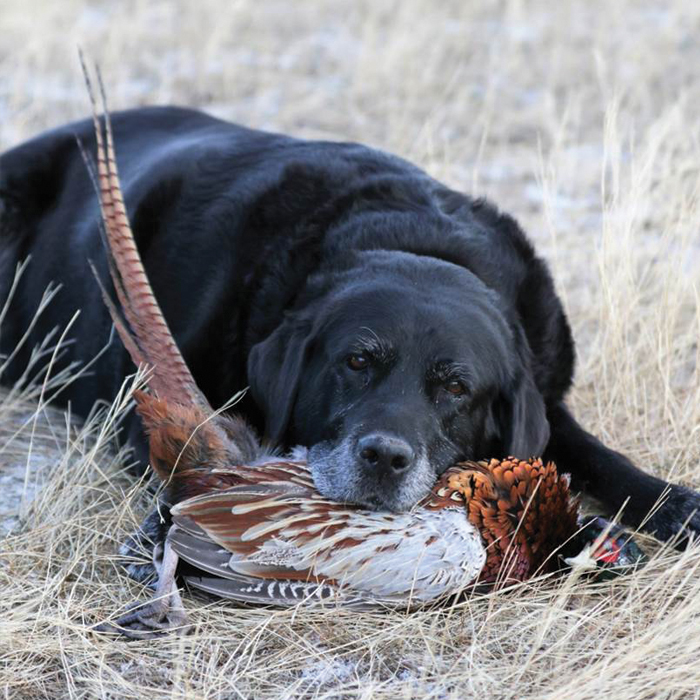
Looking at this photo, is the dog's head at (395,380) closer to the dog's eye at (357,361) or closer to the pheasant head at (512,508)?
the dog's eye at (357,361)

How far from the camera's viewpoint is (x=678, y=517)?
353 centimetres

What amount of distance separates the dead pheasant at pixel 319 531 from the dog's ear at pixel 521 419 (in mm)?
231

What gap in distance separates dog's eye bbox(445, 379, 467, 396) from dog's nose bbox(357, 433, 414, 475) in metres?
0.29

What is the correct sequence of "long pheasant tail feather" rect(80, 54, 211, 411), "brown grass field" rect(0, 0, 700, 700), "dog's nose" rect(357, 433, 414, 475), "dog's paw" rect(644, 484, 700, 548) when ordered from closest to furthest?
"brown grass field" rect(0, 0, 700, 700) → "dog's nose" rect(357, 433, 414, 475) → "long pheasant tail feather" rect(80, 54, 211, 411) → "dog's paw" rect(644, 484, 700, 548)

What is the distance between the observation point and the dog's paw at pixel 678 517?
11.4ft

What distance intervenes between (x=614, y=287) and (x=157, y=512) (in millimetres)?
2131

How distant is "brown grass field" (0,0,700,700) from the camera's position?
2.80 metres

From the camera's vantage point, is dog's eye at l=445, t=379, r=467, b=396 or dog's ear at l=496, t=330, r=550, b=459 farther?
dog's ear at l=496, t=330, r=550, b=459

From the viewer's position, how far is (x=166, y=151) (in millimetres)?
4727

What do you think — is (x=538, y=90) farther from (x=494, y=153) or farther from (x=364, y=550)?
(x=364, y=550)

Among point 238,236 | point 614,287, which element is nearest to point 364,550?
point 238,236

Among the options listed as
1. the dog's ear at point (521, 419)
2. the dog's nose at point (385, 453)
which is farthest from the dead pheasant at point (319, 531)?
the dog's ear at point (521, 419)

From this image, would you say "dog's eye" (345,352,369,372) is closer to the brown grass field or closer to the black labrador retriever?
the black labrador retriever

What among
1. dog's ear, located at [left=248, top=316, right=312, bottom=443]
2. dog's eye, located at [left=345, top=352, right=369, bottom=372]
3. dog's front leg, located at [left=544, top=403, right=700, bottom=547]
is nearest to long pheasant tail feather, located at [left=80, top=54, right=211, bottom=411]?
dog's ear, located at [left=248, top=316, right=312, bottom=443]
